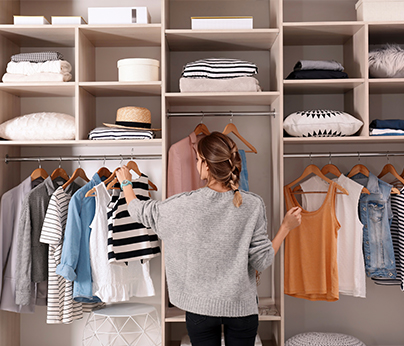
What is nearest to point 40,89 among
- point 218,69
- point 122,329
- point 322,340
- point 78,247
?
point 78,247

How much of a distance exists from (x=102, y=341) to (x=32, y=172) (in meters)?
1.28

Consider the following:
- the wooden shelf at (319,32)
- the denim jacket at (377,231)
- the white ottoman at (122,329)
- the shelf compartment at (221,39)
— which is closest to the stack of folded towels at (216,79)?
the shelf compartment at (221,39)

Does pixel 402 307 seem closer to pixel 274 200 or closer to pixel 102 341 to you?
pixel 274 200

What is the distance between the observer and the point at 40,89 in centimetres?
244

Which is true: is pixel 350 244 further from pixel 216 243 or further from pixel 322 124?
pixel 216 243

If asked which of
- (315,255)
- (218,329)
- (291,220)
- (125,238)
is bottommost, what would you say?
(218,329)

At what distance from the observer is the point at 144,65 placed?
236 centimetres

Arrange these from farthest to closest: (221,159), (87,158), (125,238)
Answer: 1. (87,158)
2. (125,238)
3. (221,159)

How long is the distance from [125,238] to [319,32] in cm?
174

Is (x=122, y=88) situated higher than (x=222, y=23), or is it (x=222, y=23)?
(x=222, y=23)

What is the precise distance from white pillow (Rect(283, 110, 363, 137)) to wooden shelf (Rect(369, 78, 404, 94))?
258 millimetres

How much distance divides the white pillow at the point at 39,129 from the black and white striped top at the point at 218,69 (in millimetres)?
790

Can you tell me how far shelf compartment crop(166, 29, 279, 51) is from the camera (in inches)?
90.6

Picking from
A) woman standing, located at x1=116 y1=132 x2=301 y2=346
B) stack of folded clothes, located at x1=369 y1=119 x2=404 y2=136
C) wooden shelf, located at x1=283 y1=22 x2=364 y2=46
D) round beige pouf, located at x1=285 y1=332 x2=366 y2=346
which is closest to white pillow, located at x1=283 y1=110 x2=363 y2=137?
stack of folded clothes, located at x1=369 y1=119 x2=404 y2=136
